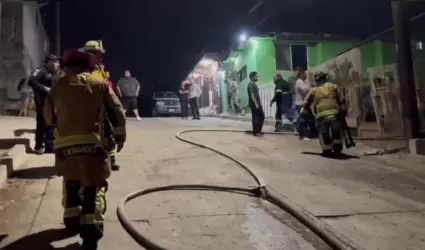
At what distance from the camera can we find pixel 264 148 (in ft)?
31.9

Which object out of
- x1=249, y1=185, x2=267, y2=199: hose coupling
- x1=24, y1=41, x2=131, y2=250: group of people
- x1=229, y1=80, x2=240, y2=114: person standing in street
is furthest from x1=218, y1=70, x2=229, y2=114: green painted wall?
x1=24, y1=41, x2=131, y2=250: group of people

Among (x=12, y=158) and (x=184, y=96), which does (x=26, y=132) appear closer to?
(x=12, y=158)

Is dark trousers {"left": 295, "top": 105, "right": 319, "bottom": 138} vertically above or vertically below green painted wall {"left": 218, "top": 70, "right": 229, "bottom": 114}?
below

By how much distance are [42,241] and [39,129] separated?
3.96 metres

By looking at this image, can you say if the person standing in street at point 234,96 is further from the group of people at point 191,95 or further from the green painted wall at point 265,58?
the group of people at point 191,95

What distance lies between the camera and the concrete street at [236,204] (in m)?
4.20

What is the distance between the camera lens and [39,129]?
Answer: 24.6 ft

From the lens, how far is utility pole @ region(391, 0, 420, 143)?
9.55 metres

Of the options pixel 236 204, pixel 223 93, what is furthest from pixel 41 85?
pixel 223 93

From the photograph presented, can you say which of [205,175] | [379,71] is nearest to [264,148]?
[205,175]

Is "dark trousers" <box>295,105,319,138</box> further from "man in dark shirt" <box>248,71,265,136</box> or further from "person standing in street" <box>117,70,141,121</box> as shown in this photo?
"person standing in street" <box>117,70,141,121</box>

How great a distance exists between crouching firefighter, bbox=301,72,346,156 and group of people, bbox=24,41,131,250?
18.6 ft

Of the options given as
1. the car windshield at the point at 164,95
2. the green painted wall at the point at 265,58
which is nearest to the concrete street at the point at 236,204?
the green painted wall at the point at 265,58

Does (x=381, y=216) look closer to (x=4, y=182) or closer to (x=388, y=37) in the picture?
(x=4, y=182)
